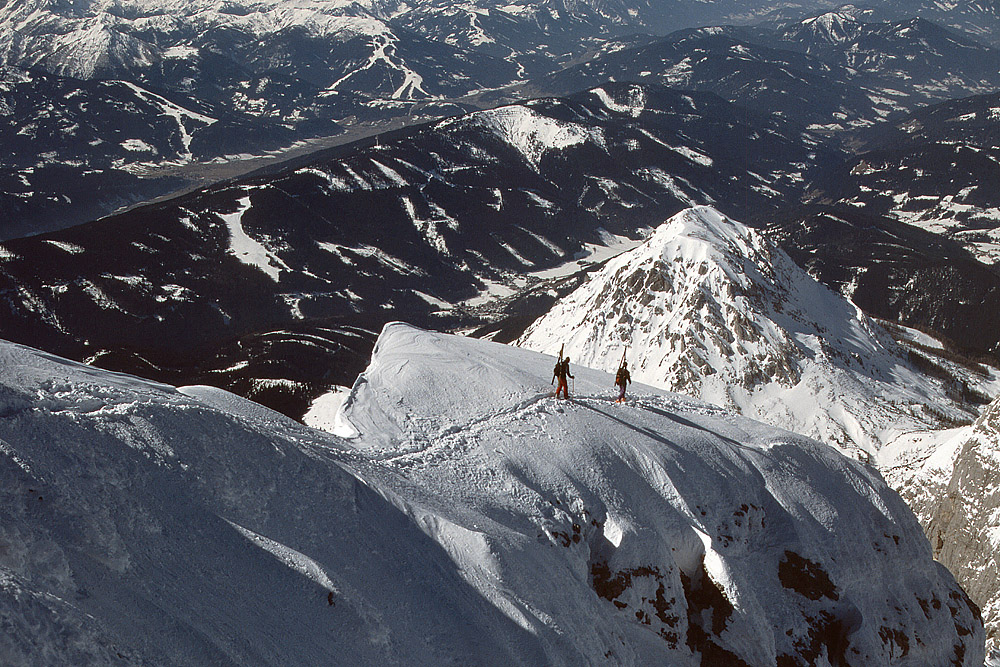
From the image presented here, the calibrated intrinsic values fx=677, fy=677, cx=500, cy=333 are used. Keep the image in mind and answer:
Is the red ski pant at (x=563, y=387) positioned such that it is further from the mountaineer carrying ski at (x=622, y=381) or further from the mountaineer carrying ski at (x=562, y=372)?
the mountaineer carrying ski at (x=622, y=381)

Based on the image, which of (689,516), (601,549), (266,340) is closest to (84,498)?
(601,549)

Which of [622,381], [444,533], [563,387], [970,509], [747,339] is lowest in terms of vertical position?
[747,339]

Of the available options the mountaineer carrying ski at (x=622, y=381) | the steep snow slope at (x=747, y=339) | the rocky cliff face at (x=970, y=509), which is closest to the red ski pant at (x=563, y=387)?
the mountaineer carrying ski at (x=622, y=381)

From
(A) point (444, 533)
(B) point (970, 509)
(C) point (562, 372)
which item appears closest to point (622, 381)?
(C) point (562, 372)

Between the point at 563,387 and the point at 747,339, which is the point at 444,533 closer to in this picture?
the point at 563,387

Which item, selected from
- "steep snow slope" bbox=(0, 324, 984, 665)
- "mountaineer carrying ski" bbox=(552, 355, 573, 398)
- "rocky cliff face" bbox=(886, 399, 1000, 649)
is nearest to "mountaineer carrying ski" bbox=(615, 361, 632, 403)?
"steep snow slope" bbox=(0, 324, 984, 665)

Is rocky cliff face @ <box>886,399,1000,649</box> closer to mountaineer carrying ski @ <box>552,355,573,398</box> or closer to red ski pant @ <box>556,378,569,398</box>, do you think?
red ski pant @ <box>556,378,569,398</box>
